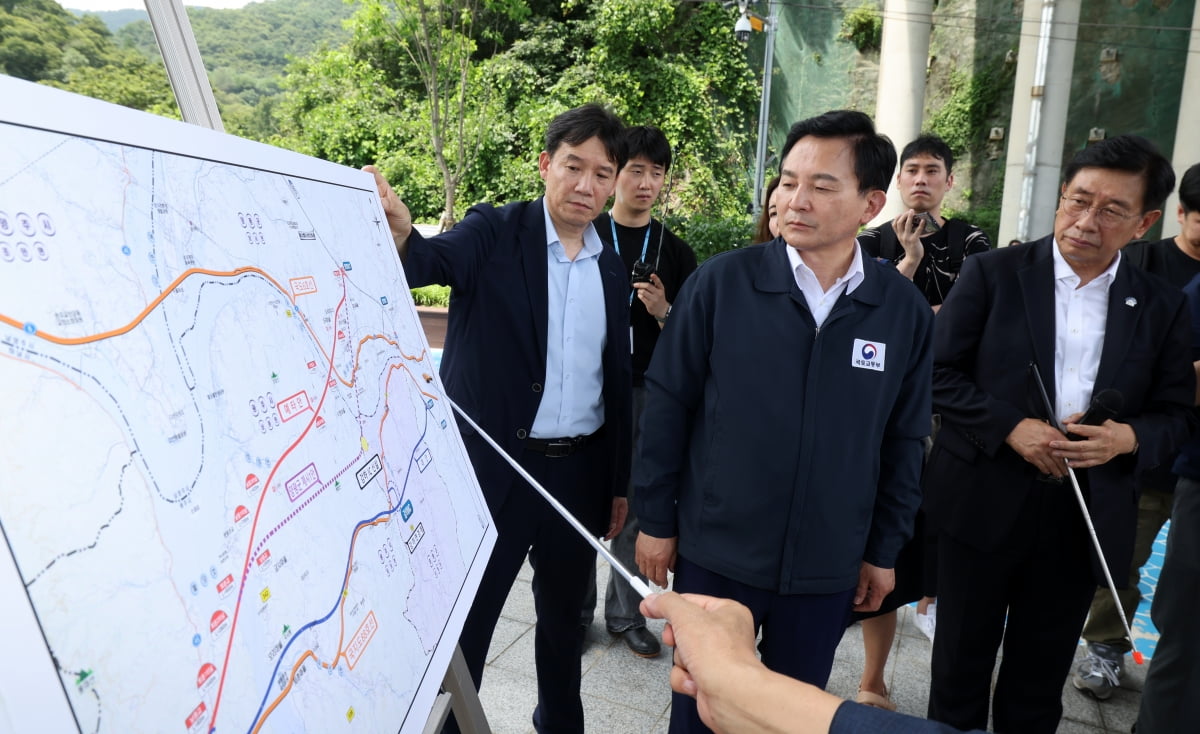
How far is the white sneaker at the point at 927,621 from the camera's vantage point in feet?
9.20

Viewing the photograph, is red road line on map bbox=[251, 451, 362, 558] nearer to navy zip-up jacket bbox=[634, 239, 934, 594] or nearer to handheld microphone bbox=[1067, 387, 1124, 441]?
navy zip-up jacket bbox=[634, 239, 934, 594]

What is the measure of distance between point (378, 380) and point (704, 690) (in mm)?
623

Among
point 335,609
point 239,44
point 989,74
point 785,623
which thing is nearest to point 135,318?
point 335,609

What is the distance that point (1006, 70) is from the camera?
13328 mm

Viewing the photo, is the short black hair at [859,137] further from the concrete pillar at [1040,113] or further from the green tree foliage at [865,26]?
the green tree foliage at [865,26]

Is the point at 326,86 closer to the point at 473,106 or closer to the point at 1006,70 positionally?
the point at 473,106

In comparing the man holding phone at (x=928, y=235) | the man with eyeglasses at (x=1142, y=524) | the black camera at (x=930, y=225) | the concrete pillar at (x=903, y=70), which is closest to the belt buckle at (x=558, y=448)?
the man holding phone at (x=928, y=235)

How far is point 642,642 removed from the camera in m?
2.65

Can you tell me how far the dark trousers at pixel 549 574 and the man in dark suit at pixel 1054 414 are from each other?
39.8 inches

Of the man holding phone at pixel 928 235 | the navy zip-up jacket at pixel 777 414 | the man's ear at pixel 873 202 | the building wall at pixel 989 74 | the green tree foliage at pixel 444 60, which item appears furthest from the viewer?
the building wall at pixel 989 74

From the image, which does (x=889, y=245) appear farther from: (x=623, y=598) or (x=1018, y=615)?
(x=623, y=598)

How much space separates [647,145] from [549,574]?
1.65 meters

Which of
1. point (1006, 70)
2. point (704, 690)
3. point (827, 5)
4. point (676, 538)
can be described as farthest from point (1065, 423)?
point (827, 5)

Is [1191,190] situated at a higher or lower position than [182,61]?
lower
